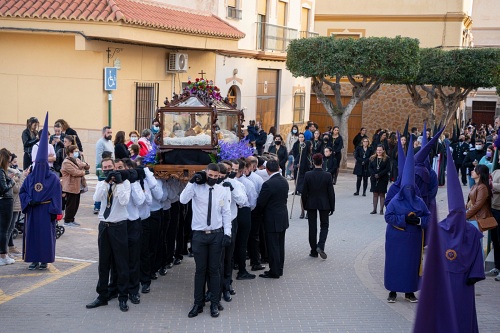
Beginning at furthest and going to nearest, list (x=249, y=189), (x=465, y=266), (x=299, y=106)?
1. (x=299, y=106)
2. (x=249, y=189)
3. (x=465, y=266)

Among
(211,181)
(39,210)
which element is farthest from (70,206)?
(211,181)

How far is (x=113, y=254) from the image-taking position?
9.76 metres

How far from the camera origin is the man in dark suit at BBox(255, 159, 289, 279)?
1167 cm

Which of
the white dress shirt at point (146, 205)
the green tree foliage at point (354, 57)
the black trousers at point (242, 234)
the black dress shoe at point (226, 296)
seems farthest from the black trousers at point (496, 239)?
the green tree foliage at point (354, 57)

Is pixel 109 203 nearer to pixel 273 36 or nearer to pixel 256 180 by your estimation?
pixel 256 180

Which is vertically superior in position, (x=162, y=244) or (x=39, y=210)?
(x=39, y=210)

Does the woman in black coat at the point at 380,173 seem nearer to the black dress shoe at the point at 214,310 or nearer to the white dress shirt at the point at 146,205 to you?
the white dress shirt at the point at 146,205

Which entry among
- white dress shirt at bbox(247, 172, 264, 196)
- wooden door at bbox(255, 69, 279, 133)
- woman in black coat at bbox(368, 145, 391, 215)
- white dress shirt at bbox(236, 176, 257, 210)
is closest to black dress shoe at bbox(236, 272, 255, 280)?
white dress shirt at bbox(236, 176, 257, 210)

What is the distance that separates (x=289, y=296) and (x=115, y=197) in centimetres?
297

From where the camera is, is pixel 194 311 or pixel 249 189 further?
pixel 249 189

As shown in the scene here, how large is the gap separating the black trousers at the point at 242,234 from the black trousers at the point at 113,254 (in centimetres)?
206

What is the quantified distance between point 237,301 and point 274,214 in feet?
5.77

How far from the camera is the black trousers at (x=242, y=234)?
11.2 meters

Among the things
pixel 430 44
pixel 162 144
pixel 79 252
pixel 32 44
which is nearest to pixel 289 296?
pixel 162 144
